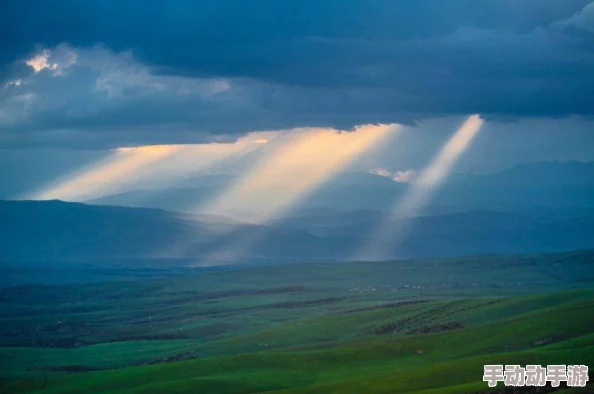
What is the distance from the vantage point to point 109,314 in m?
173

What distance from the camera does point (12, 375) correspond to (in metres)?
91.3

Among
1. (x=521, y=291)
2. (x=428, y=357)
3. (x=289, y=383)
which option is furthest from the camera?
(x=521, y=291)

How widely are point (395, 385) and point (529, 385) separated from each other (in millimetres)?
11440

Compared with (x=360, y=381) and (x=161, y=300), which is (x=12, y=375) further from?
(x=161, y=300)

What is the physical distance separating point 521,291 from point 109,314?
75163 millimetres

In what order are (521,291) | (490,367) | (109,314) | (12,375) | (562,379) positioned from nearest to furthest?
(562,379) < (490,367) < (12,375) < (521,291) < (109,314)

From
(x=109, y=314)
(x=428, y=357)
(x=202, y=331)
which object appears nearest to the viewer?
(x=428, y=357)

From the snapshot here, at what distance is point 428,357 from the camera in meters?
74.0

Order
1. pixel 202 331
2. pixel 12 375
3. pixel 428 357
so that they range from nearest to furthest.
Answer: pixel 428 357 < pixel 12 375 < pixel 202 331

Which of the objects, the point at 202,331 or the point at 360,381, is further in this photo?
the point at 202,331

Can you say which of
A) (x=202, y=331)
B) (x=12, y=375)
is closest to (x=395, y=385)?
(x=12, y=375)

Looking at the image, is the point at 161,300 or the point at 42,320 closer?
the point at 42,320

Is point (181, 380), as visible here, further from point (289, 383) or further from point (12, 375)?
point (12, 375)

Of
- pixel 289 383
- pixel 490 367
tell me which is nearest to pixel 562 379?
pixel 490 367
